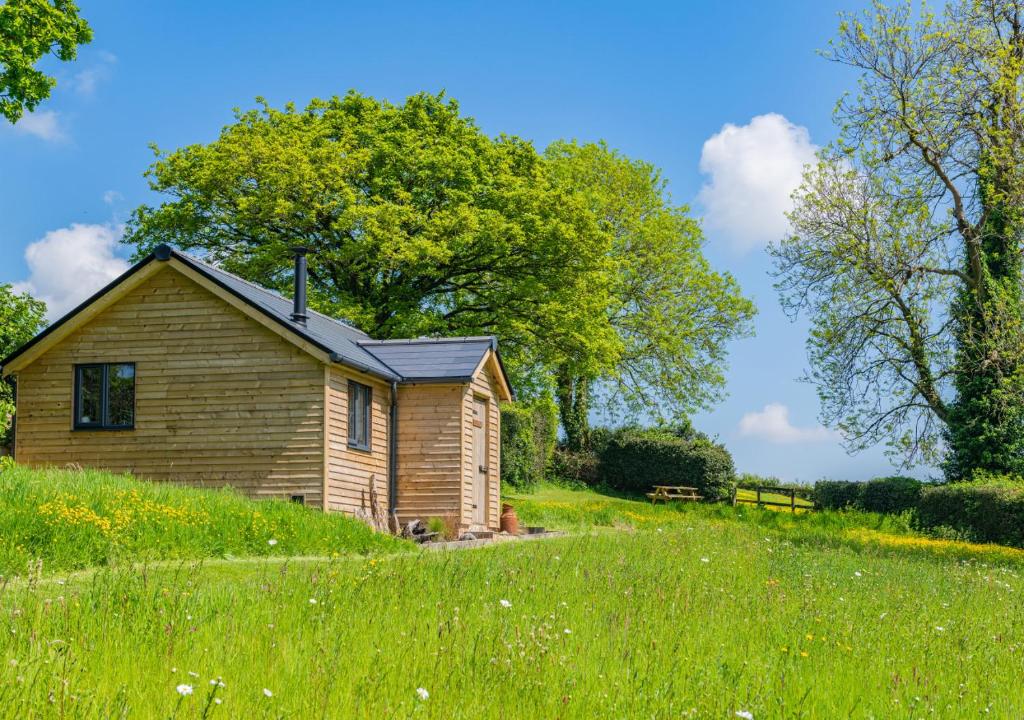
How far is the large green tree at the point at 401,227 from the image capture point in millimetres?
32750

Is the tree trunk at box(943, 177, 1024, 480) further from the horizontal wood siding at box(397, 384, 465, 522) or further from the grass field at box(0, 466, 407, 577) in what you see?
the grass field at box(0, 466, 407, 577)

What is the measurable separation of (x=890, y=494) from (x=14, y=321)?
29.0 metres

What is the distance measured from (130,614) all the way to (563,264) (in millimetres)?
27522

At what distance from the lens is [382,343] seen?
2664 centimetres

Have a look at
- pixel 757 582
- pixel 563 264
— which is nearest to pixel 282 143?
pixel 563 264

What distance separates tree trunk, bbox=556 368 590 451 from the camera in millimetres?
44750

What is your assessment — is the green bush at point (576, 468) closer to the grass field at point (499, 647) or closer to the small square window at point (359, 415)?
the small square window at point (359, 415)

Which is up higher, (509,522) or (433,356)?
(433,356)

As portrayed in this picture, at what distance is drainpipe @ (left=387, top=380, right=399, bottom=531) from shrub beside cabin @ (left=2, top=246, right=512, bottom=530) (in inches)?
1.2

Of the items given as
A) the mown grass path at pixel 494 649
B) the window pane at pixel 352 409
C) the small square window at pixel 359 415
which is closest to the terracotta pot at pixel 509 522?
the small square window at pixel 359 415

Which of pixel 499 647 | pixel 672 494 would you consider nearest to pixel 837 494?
pixel 672 494

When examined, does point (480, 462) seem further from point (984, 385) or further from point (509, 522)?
point (984, 385)

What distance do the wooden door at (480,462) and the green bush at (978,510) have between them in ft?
43.2

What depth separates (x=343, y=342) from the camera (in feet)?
81.6
